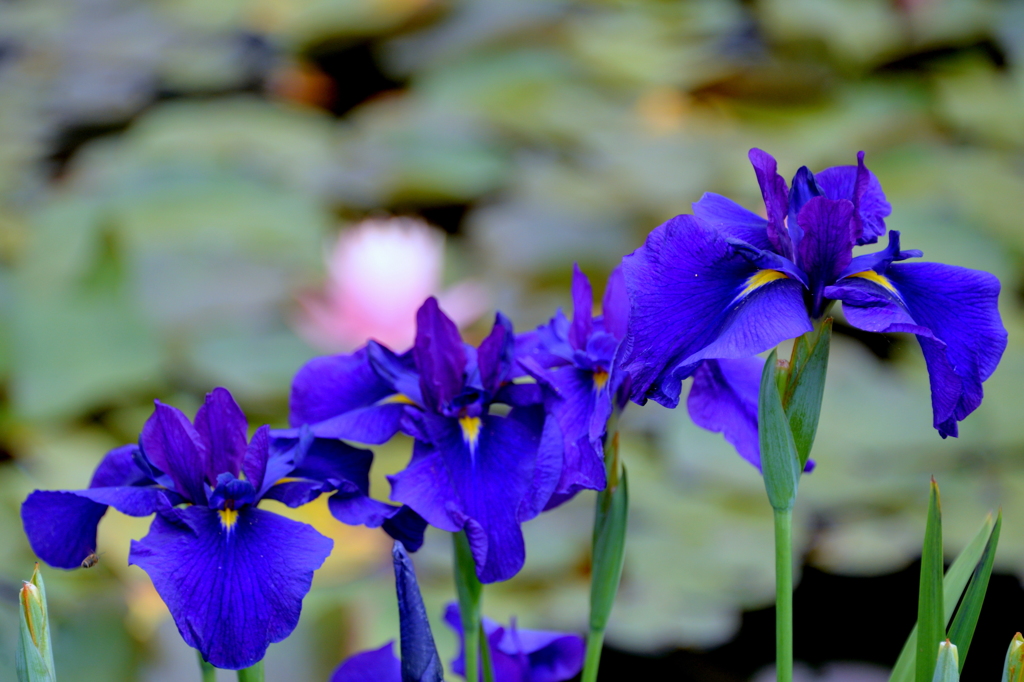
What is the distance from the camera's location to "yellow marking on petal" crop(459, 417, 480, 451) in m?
0.34

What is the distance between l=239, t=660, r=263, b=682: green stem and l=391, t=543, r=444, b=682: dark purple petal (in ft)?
0.18

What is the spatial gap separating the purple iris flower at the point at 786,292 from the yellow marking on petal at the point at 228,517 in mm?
150

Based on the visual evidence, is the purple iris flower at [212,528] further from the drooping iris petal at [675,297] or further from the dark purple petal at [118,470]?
the drooping iris petal at [675,297]

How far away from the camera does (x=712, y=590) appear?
0.92 meters

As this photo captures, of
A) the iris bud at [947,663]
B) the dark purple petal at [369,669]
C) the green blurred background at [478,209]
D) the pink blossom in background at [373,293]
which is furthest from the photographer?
the pink blossom in background at [373,293]

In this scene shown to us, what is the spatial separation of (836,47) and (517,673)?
1.70 metres

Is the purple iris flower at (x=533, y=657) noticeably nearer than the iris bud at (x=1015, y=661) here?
No

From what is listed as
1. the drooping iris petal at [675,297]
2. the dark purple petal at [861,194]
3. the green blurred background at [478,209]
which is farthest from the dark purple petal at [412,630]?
the green blurred background at [478,209]

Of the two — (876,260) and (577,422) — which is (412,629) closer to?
(577,422)

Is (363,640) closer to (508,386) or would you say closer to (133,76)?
(508,386)

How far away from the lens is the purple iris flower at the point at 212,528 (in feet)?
0.94

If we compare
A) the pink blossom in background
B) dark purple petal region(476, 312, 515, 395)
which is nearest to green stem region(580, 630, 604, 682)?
dark purple petal region(476, 312, 515, 395)

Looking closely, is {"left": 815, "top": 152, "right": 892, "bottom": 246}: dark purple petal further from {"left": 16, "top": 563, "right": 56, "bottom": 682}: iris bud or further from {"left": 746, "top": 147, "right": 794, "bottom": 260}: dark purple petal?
{"left": 16, "top": 563, "right": 56, "bottom": 682}: iris bud

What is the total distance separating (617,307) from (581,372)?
0.10 feet
